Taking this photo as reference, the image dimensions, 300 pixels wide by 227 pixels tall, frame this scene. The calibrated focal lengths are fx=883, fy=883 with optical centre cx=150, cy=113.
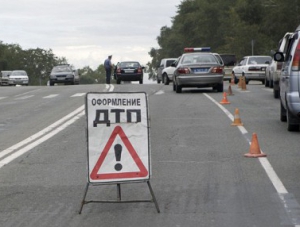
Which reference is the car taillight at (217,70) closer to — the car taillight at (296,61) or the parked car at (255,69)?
the parked car at (255,69)

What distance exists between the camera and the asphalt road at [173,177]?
8469mm

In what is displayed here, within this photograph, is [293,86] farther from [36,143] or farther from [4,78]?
[4,78]

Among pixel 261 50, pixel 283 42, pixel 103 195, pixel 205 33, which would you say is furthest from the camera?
pixel 205 33

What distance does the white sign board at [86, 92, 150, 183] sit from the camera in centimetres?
880

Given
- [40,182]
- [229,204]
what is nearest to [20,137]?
[40,182]

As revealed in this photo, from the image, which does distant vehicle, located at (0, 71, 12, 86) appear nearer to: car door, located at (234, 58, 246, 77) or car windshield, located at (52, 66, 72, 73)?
car windshield, located at (52, 66, 72, 73)

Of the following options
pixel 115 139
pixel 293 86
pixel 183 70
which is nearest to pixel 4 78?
pixel 183 70

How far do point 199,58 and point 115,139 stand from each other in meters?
23.8

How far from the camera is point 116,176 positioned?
8.81 meters

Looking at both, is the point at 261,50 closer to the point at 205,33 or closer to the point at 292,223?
the point at 205,33

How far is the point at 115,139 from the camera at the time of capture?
882 cm

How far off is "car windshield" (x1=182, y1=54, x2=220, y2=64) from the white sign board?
920 inches

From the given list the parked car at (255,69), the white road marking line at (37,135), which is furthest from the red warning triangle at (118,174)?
the parked car at (255,69)

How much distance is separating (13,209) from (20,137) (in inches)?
329
